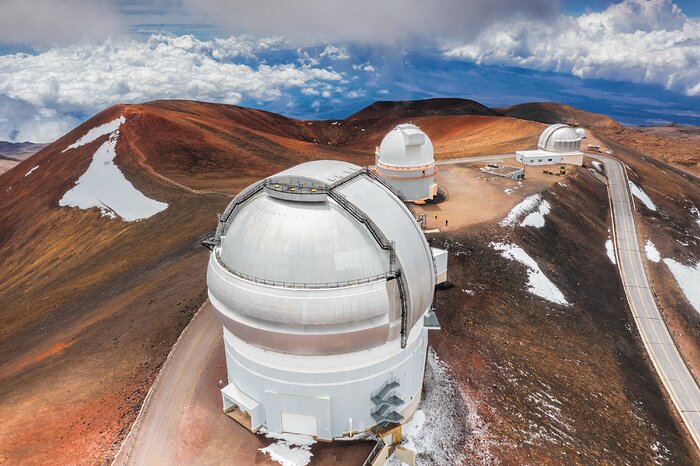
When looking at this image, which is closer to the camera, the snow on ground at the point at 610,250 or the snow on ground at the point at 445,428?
the snow on ground at the point at 445,428

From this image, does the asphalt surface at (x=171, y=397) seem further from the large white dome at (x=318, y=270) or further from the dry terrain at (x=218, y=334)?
the large white dome at (x=318, y=270)

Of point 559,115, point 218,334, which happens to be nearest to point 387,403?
point 218,334

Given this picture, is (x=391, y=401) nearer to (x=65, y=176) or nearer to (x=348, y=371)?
(x=348, y=371)

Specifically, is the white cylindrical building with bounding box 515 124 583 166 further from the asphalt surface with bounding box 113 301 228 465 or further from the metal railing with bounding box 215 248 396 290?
the metal railing with bounding box 215 248 396 290

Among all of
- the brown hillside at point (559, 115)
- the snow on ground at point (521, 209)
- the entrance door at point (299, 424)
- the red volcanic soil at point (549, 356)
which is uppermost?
the brown hillside at point (559, 115)

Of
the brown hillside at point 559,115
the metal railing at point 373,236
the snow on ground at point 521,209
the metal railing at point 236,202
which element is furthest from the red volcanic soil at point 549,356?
the brown hillside at point 559,115

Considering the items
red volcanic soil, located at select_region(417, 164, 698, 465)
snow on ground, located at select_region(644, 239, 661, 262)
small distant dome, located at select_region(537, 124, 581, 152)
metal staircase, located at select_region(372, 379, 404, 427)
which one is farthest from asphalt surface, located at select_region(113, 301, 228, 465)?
small distant dome, located at select_region(537, 124, 581, 152)

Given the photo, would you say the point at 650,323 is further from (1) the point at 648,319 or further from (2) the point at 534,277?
(2) the point at 534,277

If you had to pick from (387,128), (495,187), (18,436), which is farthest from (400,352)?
(387,128)
